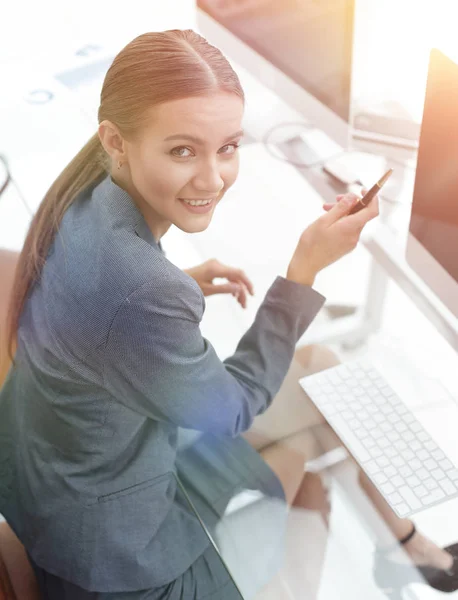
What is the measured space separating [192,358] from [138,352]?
6cm

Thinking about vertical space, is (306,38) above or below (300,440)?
above

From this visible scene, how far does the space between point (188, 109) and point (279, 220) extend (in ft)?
1.73

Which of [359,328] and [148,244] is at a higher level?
[148,244]

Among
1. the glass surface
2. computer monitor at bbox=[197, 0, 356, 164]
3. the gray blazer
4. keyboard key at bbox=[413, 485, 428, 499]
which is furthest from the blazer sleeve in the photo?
computer monitor at bbox=[197, 0, 356, 164]

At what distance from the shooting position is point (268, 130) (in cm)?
135

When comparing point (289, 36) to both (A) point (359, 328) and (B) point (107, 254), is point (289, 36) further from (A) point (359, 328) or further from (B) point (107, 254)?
(B) point (107, 254)

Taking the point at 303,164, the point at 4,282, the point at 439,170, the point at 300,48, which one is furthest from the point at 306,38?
the point at 4,282

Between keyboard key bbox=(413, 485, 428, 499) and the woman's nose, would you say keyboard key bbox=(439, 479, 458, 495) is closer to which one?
keyboard key bbox=(413, 485, 428, 499)

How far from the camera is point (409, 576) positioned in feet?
2.64

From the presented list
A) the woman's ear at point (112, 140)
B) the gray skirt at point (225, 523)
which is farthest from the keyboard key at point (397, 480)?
the woman's ear at point (112, 140)

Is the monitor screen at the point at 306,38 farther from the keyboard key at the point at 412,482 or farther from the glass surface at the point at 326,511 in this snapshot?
the keyboard key at the point at 412,482

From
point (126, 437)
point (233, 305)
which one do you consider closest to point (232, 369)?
A: point (126, 437)

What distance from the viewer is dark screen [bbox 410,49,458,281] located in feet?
2.63

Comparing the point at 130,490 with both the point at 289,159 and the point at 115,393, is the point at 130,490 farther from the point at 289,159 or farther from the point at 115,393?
the point at 289,159
